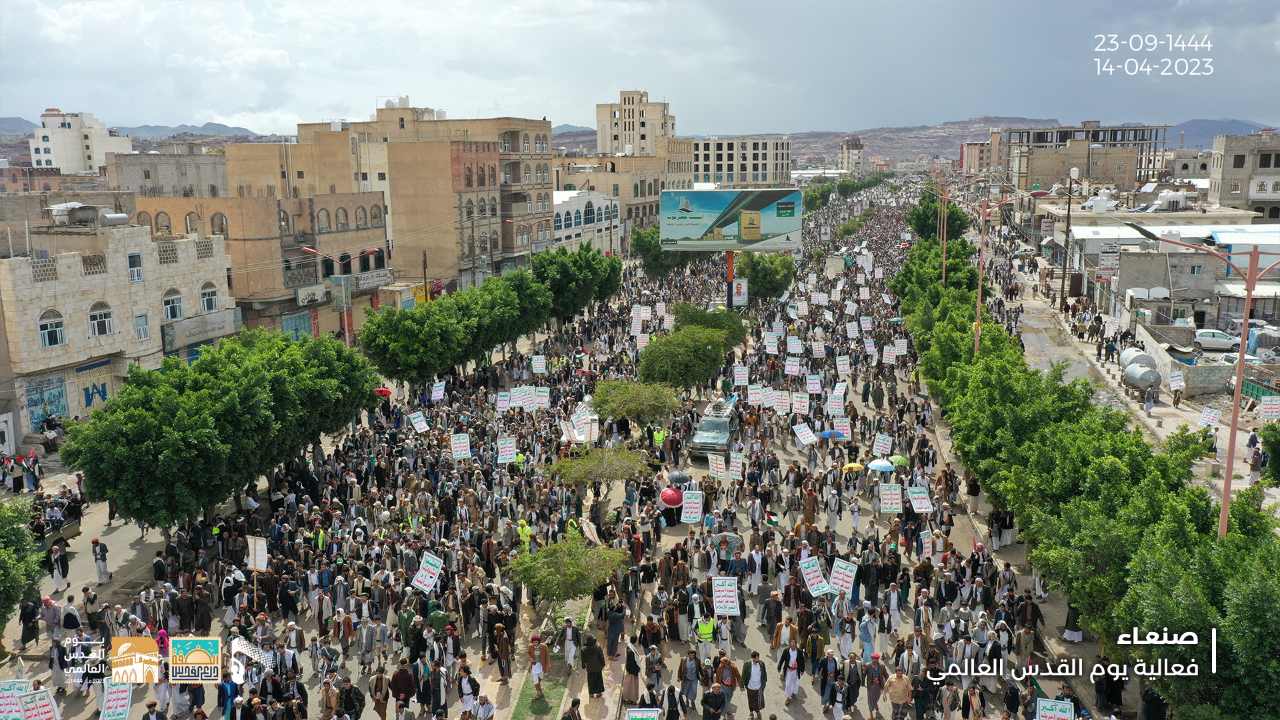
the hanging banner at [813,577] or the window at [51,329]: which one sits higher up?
the window at [51,329]

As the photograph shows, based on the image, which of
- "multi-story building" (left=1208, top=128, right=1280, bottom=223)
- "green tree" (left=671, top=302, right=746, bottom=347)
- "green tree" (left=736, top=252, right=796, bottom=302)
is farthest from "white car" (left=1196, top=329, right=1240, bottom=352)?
"multi-story building" (left=1208, top=128, right=1280, bottom=223)

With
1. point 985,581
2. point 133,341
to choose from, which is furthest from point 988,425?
point 133,341

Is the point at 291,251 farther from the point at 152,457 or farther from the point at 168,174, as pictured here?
the point at 168,174

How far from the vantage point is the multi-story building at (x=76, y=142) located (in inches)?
5561

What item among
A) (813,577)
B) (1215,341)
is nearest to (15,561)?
(813,577)

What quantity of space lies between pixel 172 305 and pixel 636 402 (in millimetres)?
21195

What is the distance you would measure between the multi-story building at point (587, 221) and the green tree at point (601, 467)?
52505 mm

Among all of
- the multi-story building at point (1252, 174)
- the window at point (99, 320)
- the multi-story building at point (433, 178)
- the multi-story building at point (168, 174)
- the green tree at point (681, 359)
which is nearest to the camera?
the window at point (99, 320)

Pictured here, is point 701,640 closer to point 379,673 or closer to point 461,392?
point 379,673

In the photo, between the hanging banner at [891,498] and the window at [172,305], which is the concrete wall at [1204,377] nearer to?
the hanging banner at [891,498]

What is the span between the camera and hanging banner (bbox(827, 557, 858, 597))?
20156 millimetres

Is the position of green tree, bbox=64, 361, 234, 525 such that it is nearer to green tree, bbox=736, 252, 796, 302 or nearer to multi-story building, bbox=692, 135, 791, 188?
green tree, bbox=736, 252, 796, 302

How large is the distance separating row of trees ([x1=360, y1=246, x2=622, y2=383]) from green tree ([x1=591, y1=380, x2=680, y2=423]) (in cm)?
846

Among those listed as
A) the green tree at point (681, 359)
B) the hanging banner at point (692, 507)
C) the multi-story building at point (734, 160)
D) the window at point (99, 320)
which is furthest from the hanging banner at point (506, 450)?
the multi-story building at point (734, 160)
